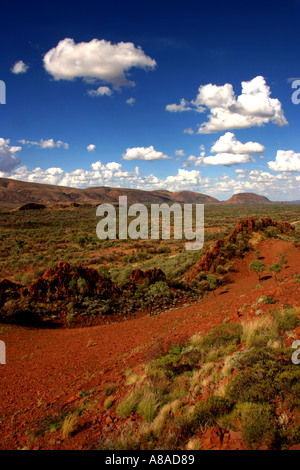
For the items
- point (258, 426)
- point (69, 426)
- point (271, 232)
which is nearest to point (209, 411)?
point (258, 426)

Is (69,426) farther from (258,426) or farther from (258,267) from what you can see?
(258,267)

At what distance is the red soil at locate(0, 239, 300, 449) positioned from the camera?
501 cm

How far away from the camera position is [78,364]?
864 cm

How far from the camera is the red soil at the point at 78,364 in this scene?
16.4 feet

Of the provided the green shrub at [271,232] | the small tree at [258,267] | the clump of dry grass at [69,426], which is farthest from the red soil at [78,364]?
the green shrub at [271,232]

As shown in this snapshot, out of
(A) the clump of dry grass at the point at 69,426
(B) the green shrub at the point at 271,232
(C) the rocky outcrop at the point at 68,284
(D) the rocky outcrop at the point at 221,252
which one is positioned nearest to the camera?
(A) the clump of dry grass at the point at 69,426

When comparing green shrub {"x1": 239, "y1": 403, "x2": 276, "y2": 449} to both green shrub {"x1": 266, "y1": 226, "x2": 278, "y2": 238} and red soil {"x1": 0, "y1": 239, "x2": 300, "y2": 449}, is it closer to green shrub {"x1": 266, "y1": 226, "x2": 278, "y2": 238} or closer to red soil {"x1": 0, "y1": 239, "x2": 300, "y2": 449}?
red soil {"x1": 0, "y1": 239, "x2": 300, "y2": 449}

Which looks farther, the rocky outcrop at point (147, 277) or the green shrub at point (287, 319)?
the rocky outcrop at point (147, 277)

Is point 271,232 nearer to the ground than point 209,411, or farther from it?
farther from it

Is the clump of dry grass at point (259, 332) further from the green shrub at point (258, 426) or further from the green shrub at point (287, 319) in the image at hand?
the green shrub at point (258, 426)
